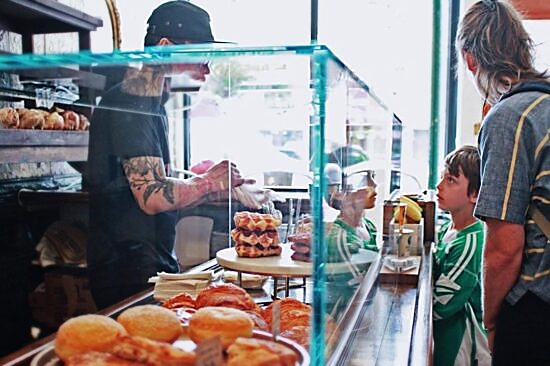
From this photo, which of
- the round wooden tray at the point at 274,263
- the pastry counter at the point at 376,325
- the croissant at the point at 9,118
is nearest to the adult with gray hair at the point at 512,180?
the pastry counter at the point at 376,325

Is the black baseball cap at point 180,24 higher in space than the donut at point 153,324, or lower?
higher

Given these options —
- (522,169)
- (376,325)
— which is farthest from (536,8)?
(376,325)

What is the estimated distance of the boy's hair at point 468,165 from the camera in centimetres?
239

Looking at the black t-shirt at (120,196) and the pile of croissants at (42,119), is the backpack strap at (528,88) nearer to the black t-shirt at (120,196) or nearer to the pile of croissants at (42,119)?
the black t-shirt at (120,196)

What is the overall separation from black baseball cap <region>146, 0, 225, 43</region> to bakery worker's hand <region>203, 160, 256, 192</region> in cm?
32

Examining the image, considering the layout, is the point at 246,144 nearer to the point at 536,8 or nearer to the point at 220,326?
the point at 220,326

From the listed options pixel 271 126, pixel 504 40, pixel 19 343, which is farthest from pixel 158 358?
pixel 504 40

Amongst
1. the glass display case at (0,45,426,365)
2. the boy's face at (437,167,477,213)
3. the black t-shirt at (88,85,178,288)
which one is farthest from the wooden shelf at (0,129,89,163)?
the boy's face at (437,167,477,213)

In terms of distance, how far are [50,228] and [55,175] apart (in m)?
1.04

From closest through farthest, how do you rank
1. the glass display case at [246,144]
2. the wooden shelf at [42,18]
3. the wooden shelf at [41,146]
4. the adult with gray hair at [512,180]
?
1. the glass display case at [246,144]
2. the adult with gray hair at [512,180]
3. the wooden shelf at [41,146]
4. the wooden shelf at [42,18]

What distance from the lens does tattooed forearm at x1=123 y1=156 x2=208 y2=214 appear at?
135 cm

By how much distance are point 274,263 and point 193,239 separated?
0.54 metres

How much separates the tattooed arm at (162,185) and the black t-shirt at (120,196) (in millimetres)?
18

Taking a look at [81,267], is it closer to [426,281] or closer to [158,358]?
[158,358]
